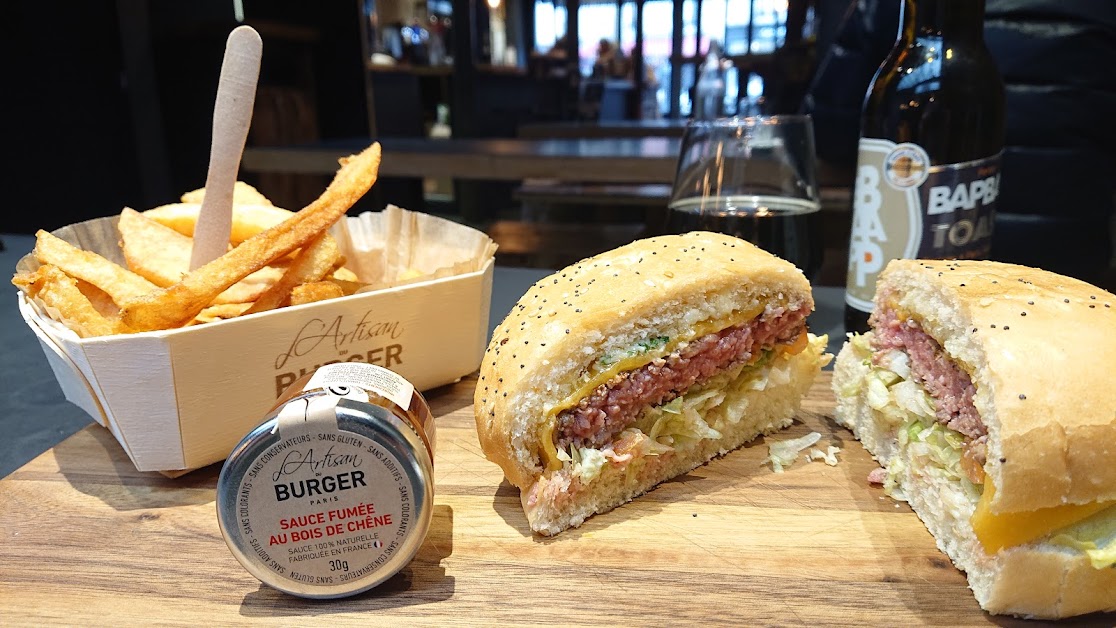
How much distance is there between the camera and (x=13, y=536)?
157 cm

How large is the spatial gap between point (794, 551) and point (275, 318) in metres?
1.31

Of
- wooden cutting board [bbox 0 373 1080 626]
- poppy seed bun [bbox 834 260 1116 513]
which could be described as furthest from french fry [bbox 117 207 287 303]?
poppy seed bun [bbox 834 260 1116 513]

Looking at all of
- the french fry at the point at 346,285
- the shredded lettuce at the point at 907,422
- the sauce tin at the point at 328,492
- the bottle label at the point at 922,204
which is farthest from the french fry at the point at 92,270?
the bottle label at the point at 922,204

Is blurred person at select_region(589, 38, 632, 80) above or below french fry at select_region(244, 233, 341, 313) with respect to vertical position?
above

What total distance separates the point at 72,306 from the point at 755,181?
6.54 ft

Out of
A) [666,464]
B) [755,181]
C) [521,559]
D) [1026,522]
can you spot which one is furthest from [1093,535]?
[755,181]

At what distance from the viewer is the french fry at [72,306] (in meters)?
1.55

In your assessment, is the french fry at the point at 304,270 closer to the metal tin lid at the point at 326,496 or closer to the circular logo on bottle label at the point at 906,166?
the metal tin lid at the point at 326,496

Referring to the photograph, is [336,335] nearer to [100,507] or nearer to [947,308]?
[100,507]

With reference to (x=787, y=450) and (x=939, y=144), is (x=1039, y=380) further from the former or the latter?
(x=939, y=144)

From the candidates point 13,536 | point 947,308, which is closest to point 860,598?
point 947,308

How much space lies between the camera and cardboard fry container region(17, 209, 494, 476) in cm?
156

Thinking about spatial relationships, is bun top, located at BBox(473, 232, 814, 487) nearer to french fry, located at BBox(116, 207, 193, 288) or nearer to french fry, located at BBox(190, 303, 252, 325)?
french fry, located at BBox(190, 303, 252, 325)

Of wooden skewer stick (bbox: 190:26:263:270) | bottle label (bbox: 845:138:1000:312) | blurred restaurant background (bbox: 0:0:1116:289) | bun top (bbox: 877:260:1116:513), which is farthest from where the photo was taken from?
blurred restaurant background (bbox: 0:0:1116:289)
